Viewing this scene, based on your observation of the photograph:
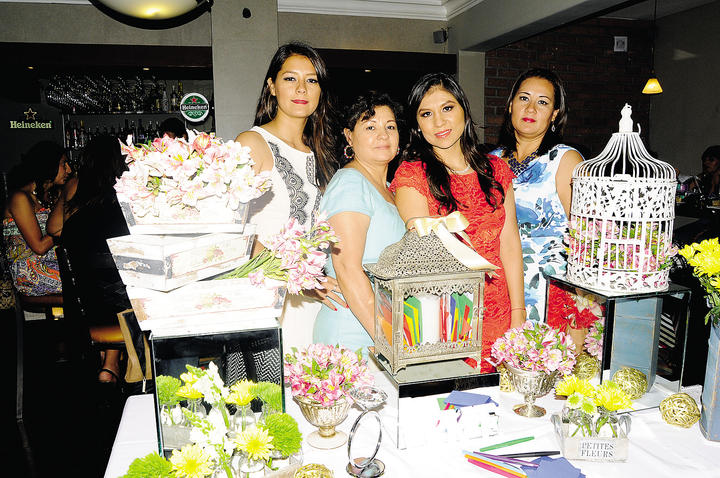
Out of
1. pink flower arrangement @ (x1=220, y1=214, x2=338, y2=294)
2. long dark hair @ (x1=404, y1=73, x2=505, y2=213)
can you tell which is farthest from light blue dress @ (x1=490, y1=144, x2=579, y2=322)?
pink flower arrangement @ (x1=220, y1=214, x2=338, y2=294)

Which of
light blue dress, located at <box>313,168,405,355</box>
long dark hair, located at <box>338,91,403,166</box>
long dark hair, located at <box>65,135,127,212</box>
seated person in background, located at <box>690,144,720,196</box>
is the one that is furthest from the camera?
seated person in background, located at <box>690,144,720,196</box>

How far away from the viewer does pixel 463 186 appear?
194 cm

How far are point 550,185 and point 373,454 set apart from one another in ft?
5.00

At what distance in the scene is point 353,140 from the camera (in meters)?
1.88

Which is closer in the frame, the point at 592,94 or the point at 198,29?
the point at 198,29

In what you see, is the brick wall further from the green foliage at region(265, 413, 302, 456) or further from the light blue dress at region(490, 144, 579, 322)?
the green foliage at region(265, 413, 302, 456)

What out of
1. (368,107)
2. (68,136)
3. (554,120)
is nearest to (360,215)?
(368,107)

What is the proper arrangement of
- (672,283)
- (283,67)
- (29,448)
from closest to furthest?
(672,283)
(283,67)
(29,448)

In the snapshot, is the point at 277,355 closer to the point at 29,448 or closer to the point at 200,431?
the point at 200,431

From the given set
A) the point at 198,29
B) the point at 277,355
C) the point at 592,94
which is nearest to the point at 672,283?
the point at 277,355

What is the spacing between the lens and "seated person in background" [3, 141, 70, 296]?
374 cm

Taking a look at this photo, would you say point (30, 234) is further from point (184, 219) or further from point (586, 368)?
point (586, 368)

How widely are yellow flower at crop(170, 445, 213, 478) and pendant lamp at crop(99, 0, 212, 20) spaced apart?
3523mm

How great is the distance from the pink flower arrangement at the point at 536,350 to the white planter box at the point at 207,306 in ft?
2.22
